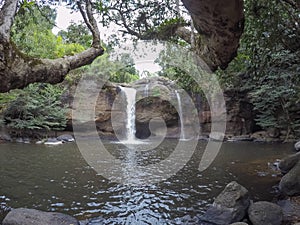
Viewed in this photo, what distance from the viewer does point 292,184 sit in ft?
19.0

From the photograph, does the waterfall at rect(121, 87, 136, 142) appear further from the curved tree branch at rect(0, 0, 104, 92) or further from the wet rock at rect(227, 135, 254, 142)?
the curved tree branch at rect(0, 0, 104, 92)

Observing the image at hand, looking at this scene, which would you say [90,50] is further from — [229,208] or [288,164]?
[288,164]

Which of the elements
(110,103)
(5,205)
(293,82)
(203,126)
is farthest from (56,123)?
(293,82)

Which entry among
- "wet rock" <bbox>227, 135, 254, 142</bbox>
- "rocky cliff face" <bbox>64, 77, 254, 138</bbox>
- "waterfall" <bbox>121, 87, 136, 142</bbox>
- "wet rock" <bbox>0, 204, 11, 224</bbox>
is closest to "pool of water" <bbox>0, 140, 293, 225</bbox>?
"wet rock" <bbox>0, 204, 11, 224</bbox>

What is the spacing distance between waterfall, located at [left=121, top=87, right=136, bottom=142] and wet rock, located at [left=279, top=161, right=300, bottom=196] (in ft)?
→ 51.3

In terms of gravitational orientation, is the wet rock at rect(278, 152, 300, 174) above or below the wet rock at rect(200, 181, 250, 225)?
above

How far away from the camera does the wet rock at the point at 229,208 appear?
4.57 m

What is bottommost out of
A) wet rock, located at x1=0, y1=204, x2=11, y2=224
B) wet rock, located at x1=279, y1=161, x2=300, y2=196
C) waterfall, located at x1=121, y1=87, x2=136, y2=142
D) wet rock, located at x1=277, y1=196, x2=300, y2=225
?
wet rock, located at x1=0, y1=204, x2=11, y2=224

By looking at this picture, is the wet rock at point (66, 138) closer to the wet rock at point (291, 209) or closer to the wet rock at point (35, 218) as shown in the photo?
the wet rock at point (35, 218)

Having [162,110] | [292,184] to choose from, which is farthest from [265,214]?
[162,110]

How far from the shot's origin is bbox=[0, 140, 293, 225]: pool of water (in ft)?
16.5

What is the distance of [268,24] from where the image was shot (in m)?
4.60

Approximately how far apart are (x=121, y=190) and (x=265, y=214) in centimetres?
328

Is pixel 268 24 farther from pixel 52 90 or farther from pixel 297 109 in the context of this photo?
pixel 52 90
